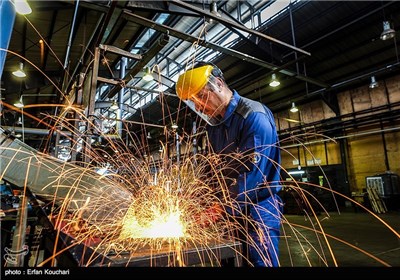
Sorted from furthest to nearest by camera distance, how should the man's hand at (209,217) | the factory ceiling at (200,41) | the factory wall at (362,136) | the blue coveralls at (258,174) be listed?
the factory wall at (362,136) → the factory ceiling at (200,41) → the man's hand at (209,217) → the blue coveralls at (258,174)

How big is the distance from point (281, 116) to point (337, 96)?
2.15m

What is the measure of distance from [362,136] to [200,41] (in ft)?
22.3

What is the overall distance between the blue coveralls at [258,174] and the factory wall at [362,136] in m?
5.80

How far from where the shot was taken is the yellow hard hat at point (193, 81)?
1.67m

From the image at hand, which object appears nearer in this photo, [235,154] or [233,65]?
[235,154]

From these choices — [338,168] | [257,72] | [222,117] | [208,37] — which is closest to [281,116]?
[338,168]

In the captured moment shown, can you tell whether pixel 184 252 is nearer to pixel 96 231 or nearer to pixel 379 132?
pixel 96 231

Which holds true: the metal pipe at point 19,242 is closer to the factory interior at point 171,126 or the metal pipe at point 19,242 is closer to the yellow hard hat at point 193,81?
the factory interior at point 171,126

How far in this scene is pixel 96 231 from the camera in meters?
1.33

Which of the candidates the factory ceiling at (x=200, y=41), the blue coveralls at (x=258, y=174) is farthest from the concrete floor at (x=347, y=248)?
the factory ceiling at (x=200, y=41)

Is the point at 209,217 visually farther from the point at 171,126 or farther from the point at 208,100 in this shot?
the point at 171,126

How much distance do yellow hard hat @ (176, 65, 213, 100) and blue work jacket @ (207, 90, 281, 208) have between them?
24cm

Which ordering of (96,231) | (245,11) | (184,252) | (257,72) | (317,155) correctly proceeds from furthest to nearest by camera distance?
(317,155), (257,72), (245,11), (96,231), (184,252)

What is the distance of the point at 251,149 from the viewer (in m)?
1.50
